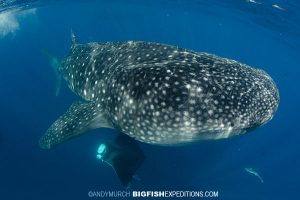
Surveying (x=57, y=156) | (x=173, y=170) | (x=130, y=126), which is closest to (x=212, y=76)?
(x=130, y=126)

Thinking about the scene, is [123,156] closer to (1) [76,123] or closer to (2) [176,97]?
(1) [76,123]

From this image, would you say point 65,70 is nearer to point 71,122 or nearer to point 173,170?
point 71,122

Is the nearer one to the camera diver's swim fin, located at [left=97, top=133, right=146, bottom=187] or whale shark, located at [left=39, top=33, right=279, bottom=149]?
whale shark, located at [left=39, top=33, right=279, bottom=149]

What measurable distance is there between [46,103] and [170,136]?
623 inches

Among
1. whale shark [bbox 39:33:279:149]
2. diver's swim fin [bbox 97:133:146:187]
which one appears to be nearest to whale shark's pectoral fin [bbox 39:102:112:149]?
whale shark [bbox 39:33:279:149]

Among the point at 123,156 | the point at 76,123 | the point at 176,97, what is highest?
the point at 176,97

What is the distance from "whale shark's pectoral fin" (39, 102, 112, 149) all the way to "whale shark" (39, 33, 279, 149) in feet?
0.09

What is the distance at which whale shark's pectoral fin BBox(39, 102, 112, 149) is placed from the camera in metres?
7.26

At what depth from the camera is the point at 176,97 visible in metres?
5.43

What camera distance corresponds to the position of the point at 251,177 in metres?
22.5

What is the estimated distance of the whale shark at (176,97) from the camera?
5.25 metres

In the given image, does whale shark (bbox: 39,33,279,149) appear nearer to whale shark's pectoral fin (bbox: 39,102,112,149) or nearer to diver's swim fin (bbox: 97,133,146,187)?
whale shark's pectoral fin (bbox: 39,102,112,149)

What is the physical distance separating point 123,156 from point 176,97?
5.35 meters

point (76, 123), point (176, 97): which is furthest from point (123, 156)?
point (176, 97)
